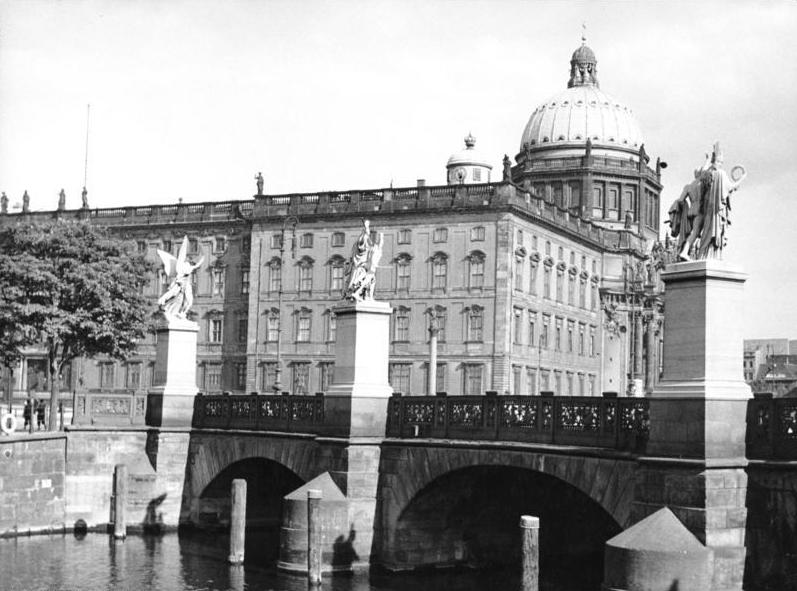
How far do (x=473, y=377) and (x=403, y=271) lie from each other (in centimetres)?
872

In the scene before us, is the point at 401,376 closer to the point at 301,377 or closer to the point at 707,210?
the point at 301,377

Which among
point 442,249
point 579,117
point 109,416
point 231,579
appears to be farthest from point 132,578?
point 579,117

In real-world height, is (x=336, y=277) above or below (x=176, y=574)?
above

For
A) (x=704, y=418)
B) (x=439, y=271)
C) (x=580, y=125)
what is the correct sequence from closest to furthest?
(x=704, y=418) < (x=439, y=271) < (x=580, y=125)

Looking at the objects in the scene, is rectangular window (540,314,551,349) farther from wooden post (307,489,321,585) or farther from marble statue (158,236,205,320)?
wooden post (307,489,321,585)

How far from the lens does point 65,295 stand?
6406 centimetres

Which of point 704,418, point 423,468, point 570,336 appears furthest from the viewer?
point 570,336

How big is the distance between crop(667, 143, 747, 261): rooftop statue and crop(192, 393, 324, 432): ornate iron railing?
1685cm

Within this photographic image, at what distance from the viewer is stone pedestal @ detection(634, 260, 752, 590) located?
26.5m

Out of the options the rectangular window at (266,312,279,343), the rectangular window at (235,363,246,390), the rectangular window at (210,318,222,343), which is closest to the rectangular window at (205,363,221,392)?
the rectangular window at (235,363,246,390)

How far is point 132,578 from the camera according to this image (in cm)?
3756

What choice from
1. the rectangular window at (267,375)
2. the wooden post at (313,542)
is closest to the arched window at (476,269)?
the rectangular window at (267,375)

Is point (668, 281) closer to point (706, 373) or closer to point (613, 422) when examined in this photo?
point (706, 373)

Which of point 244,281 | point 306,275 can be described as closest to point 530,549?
point 306,275
